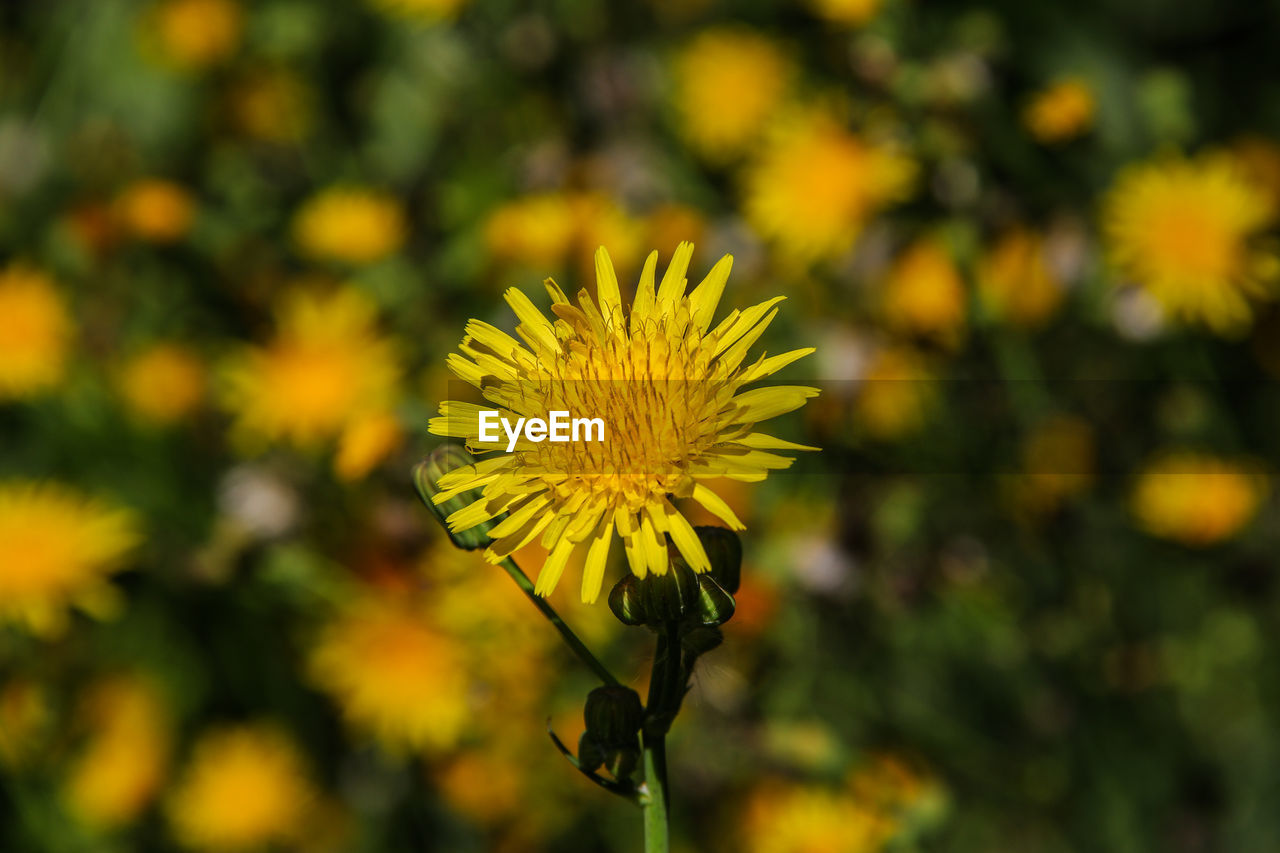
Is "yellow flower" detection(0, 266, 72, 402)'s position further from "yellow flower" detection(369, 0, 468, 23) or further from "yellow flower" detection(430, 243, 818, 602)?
"yellow flower" detection(430, 243, 818, 602)

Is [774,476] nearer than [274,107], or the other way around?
[774,476]

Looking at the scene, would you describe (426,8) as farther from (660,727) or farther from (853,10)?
(660,727)

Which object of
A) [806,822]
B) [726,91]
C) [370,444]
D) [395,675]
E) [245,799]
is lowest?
[806,822]

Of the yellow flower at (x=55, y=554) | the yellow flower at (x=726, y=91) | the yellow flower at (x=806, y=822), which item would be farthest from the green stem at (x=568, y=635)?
the yellow flower at (x=726, y=91)

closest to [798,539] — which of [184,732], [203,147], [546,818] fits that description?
[546,818]

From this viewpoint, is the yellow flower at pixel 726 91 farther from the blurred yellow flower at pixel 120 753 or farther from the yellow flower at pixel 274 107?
the blurred yellow flower at pixel 120 753

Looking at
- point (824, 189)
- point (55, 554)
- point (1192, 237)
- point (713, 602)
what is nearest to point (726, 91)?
point (824, 189)
